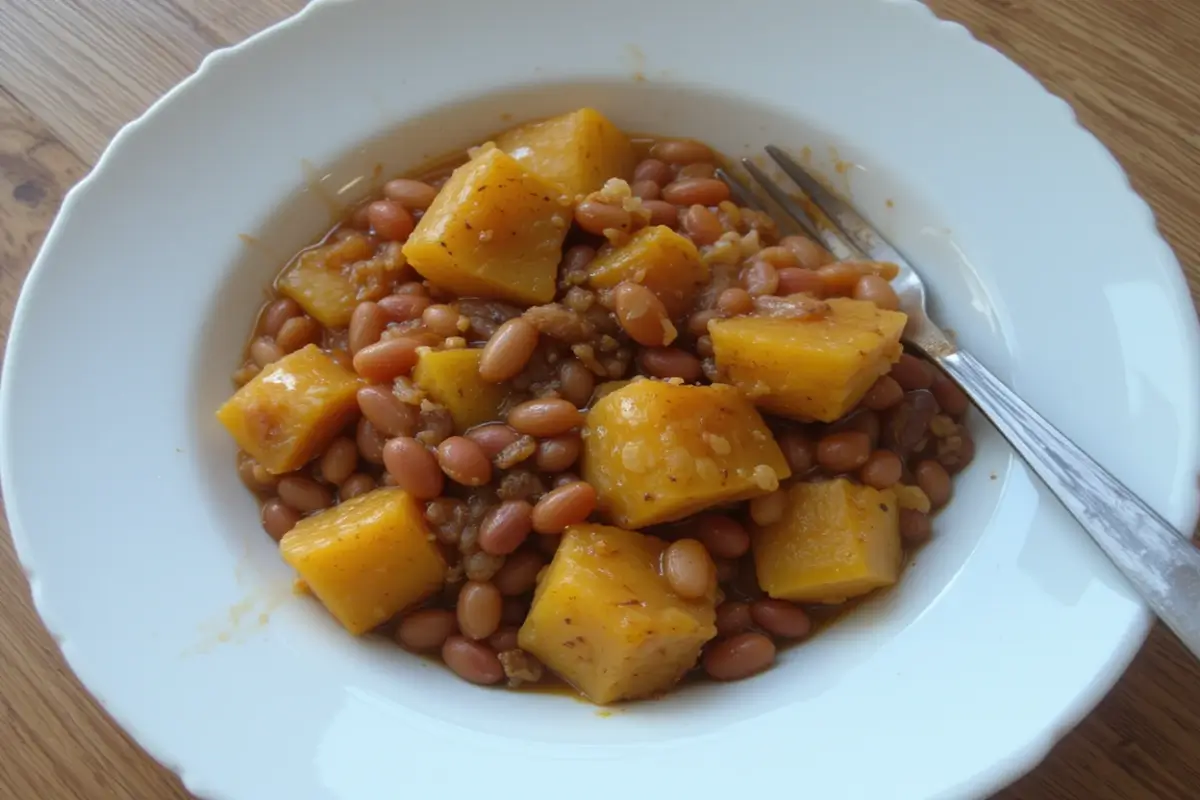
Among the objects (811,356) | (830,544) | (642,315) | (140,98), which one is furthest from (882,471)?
(140,98)

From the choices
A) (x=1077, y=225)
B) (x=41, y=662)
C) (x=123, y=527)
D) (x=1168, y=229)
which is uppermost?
(x=1077, y=225)

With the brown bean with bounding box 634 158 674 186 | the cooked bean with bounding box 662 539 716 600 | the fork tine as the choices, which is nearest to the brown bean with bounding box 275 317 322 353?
the brown bean with bounding box 634 158 674 186

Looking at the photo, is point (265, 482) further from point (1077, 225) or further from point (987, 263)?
point (1077, 225)

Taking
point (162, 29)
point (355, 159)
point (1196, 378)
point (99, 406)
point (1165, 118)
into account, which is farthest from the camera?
point (162, 29)

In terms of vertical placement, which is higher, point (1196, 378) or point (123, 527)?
point (1196, 378)

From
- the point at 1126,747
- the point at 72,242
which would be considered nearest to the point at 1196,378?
the point at 1126,747

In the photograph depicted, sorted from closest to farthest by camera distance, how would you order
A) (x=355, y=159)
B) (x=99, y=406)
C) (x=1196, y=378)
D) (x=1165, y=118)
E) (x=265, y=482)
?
(x=1196, y=378) → (x=99, y=406) → (x=265, y=482) → (x=355, y=159) → (x=1165, y=118)

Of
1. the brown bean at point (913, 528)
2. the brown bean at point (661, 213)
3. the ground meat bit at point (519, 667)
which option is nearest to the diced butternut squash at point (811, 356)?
the brown bean at point (913, 528)

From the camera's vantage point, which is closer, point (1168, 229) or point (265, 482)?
point (265, 482)
